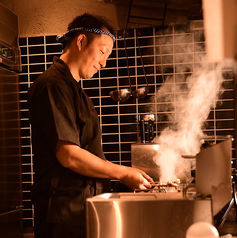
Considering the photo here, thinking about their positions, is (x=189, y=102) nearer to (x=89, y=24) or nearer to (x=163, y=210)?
(x=89, y=24)

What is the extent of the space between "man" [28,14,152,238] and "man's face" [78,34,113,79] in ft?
0.31

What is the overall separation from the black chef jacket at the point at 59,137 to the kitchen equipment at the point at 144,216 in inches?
15.6

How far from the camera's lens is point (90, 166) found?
5.65 ft

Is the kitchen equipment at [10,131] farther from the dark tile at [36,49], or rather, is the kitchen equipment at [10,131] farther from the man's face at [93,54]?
the man's face at [93,54]

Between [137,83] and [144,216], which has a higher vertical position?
[137,83]

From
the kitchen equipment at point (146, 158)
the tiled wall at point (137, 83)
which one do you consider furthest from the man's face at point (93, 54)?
the tiled wall at point (137, 83)

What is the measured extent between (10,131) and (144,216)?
2113 millimetres

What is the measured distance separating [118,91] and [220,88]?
89cm

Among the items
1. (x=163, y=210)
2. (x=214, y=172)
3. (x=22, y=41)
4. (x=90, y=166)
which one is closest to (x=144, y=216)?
(x=163, y=210)

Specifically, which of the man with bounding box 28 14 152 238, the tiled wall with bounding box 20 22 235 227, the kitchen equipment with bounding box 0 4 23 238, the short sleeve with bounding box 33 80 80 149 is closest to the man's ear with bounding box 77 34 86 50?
the man with bounding box 28 14 152 238

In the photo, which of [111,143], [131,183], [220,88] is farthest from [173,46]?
[131,183]

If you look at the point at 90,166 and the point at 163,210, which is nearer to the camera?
the point at 163,210

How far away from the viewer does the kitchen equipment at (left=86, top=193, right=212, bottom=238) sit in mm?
1293

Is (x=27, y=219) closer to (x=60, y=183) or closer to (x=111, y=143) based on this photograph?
(x=111, y=143)
